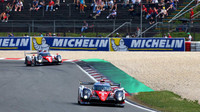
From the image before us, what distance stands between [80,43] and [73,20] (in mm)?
4610

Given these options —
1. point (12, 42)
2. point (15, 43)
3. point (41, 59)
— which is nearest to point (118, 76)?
point (41, 59)

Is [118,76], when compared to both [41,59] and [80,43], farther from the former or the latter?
[80,43]

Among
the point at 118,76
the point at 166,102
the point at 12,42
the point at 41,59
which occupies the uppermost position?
the point at 12,42

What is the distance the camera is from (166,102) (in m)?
15.9

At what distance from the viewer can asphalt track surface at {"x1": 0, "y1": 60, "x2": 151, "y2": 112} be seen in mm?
14031

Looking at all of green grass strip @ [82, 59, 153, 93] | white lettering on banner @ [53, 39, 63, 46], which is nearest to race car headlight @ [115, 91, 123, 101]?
green grass strip @ [82, 59, 153, 93]

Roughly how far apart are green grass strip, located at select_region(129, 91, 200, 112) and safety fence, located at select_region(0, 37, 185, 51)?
21.5 m

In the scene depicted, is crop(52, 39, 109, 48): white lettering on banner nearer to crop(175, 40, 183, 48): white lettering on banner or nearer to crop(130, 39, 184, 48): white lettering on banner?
crop(130, 39, 184, 48): white lettering on banner

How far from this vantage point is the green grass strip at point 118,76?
63.6ft

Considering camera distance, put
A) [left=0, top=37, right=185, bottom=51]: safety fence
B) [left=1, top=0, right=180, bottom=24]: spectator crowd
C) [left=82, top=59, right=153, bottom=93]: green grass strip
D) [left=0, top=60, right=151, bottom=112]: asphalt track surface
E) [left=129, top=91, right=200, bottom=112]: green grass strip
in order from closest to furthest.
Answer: [left=0, top=60, right=151, bottom=112]: asphalt track surface → [left=129, top=91, right=200, bottom=112]: green grass strip → [left=82, top=59, right=153, bottom=93]: green grass strip → [left=0, top=37, right=185, bottom=51]: safety fence → [left=1, top=0, right=180, bottom=24]: spectator crowd

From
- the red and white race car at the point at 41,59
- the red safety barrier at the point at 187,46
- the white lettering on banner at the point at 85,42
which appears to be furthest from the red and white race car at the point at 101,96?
the white lettering on banner at the point at 85,42

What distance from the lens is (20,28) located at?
45.5m

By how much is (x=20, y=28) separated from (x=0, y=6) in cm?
629

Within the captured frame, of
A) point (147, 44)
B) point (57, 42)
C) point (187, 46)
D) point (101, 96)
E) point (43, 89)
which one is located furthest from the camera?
point (57, 42)
